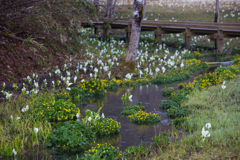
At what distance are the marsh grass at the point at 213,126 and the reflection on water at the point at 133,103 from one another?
733 mm

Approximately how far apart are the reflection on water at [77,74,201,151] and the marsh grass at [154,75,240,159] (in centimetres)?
73

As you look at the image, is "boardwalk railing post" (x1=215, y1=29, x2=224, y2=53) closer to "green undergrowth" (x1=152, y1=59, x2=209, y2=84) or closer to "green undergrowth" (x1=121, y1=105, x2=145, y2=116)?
"green undergrowth" (x1=152, y1=59, x2=209, y2=84)

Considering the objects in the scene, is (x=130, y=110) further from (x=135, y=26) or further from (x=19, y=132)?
(x=135, y=26)

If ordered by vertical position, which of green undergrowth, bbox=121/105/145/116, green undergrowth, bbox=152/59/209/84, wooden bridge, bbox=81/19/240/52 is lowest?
green undergrowth, bbox=121/105/145/116

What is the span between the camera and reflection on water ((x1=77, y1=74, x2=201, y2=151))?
552cm

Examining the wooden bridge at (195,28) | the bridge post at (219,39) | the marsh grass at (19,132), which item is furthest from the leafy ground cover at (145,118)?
the bridge post at (219,39)

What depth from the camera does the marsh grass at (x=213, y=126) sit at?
14.2 ft

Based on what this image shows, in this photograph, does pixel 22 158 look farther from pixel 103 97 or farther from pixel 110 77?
pixel 110 77

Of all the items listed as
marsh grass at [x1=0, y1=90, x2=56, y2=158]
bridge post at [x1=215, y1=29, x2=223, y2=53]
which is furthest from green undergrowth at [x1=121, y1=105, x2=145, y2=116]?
bridge post at [x1=215, y1=29, x2=223, y2=53]

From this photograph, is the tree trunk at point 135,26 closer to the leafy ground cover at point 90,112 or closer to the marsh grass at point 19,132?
the leafy ground cover at point 90,112

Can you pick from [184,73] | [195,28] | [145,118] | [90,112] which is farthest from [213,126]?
[195,28]

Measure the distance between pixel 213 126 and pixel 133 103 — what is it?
130 inches

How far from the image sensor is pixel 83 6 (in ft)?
44.9

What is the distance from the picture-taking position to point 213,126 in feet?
17.9
